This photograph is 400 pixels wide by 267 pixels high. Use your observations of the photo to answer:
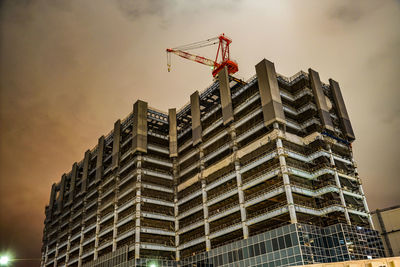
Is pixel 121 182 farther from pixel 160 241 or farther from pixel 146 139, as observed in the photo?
pixel 160 241

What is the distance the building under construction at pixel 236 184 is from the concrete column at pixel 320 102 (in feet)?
1.12

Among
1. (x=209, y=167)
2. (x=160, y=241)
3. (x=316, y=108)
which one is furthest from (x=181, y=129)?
(x=316, y=108)

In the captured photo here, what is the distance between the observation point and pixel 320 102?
310ft

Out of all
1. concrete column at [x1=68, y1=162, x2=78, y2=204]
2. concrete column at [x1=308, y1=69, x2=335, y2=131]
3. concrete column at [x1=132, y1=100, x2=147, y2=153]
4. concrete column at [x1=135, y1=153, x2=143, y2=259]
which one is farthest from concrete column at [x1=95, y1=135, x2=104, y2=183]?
Result: concrete column at [x1=308, y1=69, x2=335, y2=131]

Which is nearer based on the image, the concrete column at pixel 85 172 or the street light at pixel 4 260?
the street light at pixel 4 260

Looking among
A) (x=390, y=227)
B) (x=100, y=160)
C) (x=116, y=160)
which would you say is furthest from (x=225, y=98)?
(x=390, y=227)

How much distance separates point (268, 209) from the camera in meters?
87.4

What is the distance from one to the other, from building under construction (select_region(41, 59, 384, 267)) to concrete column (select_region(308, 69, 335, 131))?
1.12 ft

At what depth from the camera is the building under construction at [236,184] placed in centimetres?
7950

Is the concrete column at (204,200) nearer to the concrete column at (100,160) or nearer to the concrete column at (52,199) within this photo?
the concrete column at (100,160)

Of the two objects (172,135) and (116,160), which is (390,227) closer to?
(172,135)

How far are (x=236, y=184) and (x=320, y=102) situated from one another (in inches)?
1189

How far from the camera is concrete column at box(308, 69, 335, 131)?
92.4 metres

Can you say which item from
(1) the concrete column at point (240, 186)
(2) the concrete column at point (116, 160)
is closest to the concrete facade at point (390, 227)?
(1) the concrete column at point (240, 186)
